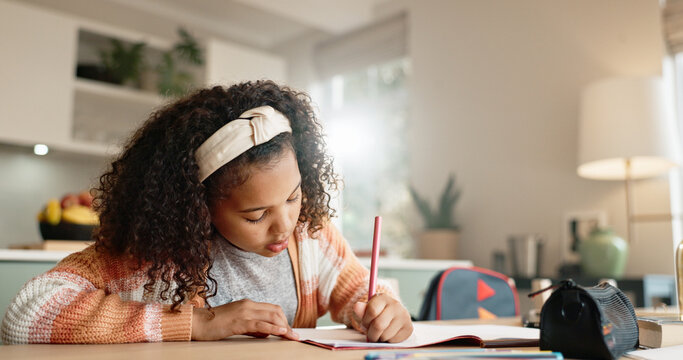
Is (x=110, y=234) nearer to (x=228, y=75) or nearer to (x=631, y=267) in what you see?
(x=631, y=267)

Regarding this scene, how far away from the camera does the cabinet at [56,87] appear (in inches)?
123

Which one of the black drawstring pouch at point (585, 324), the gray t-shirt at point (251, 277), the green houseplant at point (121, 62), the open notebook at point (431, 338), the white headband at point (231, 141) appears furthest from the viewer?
the green houseplant at point (121, 62)

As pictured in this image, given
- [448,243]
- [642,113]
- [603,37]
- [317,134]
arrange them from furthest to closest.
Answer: [448,243]
[603,37]
[642,113]
[317,134]

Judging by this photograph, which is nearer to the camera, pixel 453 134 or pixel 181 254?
pixel 181 254

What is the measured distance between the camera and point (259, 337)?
0.86 m

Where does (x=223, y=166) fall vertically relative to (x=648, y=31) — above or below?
below

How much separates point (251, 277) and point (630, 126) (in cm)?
188

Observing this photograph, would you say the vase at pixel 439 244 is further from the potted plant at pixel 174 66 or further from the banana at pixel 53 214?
the banana at pixel 53 214

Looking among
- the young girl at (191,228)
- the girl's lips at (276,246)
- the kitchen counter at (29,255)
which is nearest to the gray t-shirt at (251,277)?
the young girl at (191,228)

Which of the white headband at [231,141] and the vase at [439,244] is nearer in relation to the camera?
the white headband at [231,141]

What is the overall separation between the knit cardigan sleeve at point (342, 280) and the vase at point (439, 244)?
2235 millimetres

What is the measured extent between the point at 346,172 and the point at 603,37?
2.08 meters

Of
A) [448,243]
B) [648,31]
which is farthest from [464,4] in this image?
[448,243]

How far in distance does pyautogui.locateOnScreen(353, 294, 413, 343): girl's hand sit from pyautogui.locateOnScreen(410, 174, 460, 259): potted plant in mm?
2602
